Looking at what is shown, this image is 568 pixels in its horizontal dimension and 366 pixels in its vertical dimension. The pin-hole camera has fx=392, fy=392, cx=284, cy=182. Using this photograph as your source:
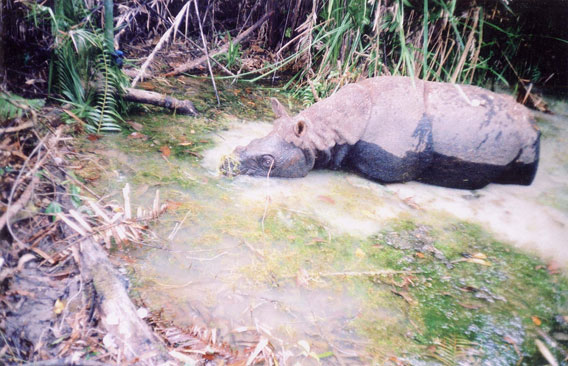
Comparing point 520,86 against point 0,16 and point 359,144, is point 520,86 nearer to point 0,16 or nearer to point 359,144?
point 359,144

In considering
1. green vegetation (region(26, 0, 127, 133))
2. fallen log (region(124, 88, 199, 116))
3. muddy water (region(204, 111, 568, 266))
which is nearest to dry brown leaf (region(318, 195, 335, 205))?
muddy water (region(204, 111, 568, 266))

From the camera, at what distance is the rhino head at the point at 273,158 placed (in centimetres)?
348

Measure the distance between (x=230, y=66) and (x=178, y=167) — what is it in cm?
285

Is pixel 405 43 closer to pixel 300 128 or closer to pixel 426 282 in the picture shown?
pixel 300 128

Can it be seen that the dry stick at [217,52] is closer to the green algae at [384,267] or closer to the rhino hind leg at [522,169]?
the green algae at [384,267]

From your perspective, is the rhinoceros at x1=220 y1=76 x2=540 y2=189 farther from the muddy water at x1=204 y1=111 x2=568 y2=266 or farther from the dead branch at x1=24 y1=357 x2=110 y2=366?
the dead branch at x1=24 y1=357 x2=110 y2=366

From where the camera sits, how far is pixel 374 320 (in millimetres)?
2273

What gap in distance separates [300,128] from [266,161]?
16.9 inches

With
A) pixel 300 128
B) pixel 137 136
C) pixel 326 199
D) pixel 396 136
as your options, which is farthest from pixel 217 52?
pixel 326 199

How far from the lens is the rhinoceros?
11.6ft

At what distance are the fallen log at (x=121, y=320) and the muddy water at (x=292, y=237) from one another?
23cm

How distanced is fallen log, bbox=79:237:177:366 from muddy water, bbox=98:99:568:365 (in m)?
0.23

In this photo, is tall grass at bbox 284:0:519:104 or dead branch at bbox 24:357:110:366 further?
tall grass at bbox 284:0:519:104

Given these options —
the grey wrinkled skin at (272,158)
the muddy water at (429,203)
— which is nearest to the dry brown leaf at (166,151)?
the muddy water at (429,203)
